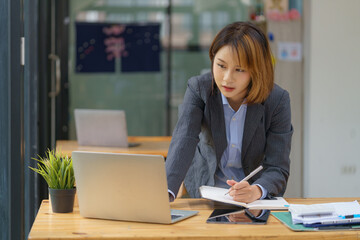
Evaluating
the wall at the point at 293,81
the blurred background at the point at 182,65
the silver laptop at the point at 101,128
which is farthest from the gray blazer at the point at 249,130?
the wall at the point at 293,81

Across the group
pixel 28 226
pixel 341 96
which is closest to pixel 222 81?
pixel 28 226

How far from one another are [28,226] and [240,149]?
1.49 meters

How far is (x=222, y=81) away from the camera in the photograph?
2.11 meters

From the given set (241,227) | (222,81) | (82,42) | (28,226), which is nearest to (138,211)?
(241,227)

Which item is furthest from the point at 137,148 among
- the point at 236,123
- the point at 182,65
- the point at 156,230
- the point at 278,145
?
the point at 156,230

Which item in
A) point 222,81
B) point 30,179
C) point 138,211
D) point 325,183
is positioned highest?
point 222,81

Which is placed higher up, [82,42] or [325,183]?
[82,42]

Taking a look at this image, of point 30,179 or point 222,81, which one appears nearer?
point 222,81

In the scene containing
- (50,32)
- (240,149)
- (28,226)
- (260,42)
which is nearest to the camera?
(260,42)

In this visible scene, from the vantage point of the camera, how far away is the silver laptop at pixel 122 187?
67.6 inches

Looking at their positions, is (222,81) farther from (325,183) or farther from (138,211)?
(325,183)

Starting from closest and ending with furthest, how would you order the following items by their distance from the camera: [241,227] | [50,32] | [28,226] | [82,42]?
[241,227]
[28,226]
[50,32]
[82,42]

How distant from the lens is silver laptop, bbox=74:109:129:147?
380 cm

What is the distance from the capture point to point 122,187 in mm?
1762
